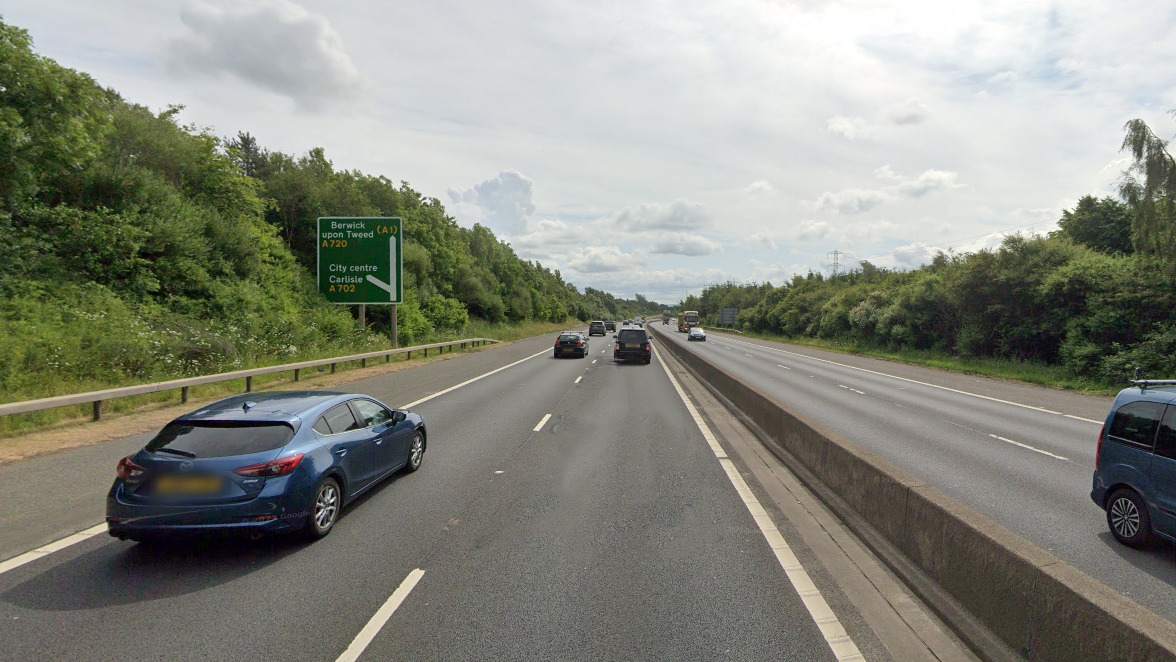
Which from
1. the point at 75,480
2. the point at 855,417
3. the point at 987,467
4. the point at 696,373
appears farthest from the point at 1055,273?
the point at 75,480

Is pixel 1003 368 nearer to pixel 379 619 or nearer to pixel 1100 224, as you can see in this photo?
pixel 1100 224

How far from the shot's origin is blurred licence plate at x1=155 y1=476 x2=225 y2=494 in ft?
17.4

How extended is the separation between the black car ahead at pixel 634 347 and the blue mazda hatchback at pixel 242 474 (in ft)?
79.8

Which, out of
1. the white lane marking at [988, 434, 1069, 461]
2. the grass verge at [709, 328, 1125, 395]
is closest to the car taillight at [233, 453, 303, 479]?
the white lane marking at [988, 434, 1069, 461]

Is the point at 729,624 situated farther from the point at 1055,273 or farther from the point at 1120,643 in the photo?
the point at 1055,273

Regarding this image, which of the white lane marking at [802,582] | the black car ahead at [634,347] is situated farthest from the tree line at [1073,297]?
the white lane marking at [802,582]

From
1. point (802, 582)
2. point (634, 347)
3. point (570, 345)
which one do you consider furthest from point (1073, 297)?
point (802, 582)

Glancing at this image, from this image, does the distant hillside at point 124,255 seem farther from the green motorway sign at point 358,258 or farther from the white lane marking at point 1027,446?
the white lane marking at point 1027,446

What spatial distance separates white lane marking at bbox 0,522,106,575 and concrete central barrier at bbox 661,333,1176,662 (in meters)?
7.45

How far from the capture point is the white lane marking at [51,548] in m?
5.22

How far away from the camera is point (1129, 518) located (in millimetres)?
6070

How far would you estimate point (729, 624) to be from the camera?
4.26 metres

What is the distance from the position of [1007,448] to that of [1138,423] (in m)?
5.20

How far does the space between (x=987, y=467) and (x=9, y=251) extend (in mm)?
22980
